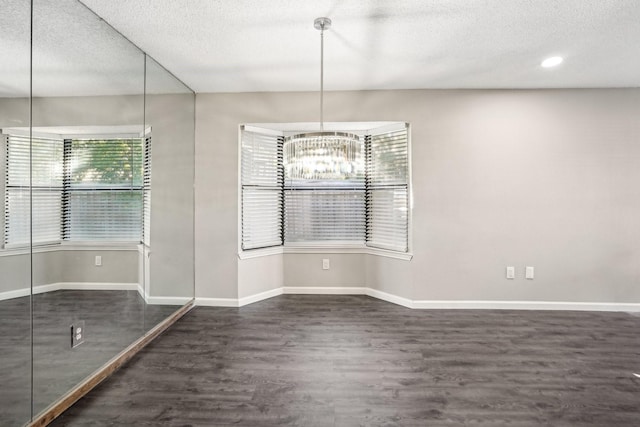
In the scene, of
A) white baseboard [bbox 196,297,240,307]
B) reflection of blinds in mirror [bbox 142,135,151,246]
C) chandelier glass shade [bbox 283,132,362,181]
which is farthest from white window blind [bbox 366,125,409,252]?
reflection of blinds in mirror [bbox 142,135,151,246]

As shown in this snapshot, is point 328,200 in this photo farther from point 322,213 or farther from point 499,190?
point 499,190

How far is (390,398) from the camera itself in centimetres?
220

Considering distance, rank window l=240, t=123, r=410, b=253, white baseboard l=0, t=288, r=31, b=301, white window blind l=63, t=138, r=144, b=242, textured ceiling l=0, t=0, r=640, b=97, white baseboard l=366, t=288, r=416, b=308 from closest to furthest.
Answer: white baseboard l=0, t=288, r=31, b=301
textured ceiling l=0, t=0, r=640, b=97
white window blind l=63, t=138, r=144, b=242
white baseboard l=366, t=288, r=416, b=308
window l=240, t=123, r=410, b=253

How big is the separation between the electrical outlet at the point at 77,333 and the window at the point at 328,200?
1994mm

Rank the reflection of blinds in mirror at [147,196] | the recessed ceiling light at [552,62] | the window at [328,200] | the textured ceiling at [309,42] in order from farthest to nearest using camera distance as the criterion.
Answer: the window at [328,200] < the recessed ceiling light at [552,62] < the reflection of blinds in mirror at [147,196] < the textured ceiling at [309,42]

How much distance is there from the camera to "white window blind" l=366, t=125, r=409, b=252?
4.05 metres

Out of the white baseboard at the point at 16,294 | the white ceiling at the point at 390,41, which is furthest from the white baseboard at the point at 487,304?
the white ceiling at the point at 390,41

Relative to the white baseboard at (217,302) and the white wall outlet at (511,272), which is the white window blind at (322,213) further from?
the white wall outlet at (511,272)

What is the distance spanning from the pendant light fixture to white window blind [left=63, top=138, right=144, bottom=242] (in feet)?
4.23

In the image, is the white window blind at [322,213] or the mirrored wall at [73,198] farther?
the white window blind at [322,213]

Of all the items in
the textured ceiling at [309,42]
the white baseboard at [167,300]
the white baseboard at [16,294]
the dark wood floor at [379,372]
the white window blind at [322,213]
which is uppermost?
the textured ceiling at [309,42]

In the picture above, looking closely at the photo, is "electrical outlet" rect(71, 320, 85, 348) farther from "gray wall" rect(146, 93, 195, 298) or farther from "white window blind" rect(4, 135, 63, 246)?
"gray wall" rect(146, 93, 195, 298)

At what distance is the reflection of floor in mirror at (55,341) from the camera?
66.3 inches

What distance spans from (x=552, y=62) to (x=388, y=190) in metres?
2.03
